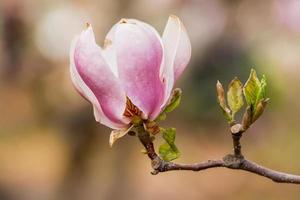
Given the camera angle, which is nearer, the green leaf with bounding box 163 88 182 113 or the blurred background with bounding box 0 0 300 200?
the green leaf with bounding box 163 88 182 113

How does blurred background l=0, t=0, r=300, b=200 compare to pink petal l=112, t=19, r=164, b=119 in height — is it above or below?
below

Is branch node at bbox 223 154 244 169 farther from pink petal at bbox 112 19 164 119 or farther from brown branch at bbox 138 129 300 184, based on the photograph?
pink petal at bbox 112 19 164 119

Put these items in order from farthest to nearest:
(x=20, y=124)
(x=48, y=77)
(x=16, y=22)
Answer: (x=20, y=124) < (x=48, y=77) < (x=16, y=22)

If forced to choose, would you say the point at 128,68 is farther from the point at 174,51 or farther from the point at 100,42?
the point at 100,42

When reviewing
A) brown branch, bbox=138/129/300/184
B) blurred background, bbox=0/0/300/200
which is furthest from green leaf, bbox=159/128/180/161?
blurred background, bbox=0/0/300/200

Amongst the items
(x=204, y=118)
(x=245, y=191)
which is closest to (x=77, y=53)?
(x=204, y=118)

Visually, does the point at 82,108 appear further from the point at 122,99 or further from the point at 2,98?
the point at 122,99

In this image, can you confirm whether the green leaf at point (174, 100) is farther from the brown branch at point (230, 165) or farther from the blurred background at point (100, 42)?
the blurred background at point (100, 42)
